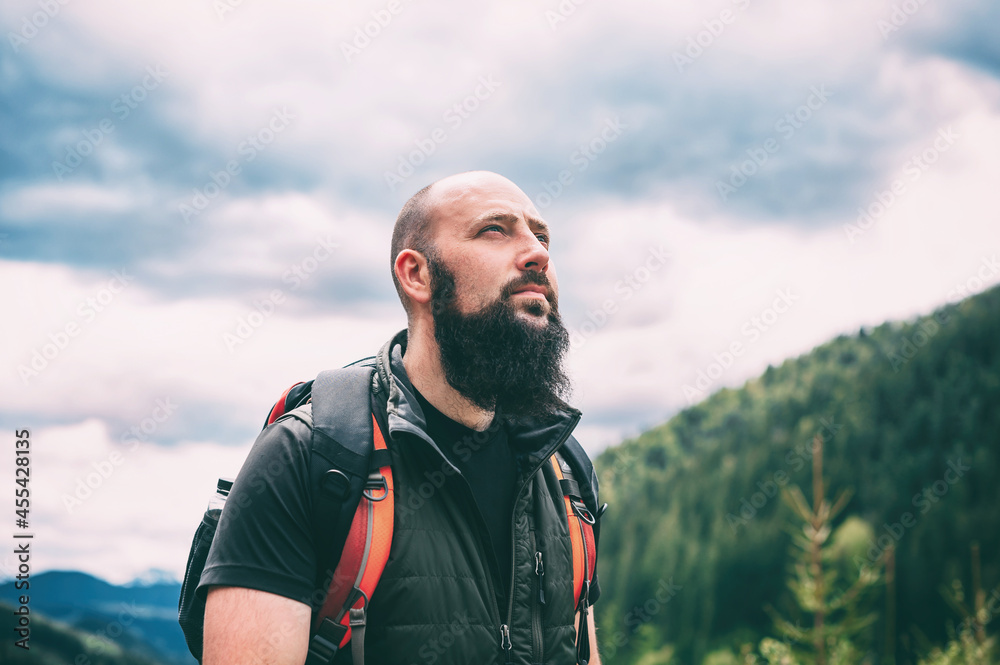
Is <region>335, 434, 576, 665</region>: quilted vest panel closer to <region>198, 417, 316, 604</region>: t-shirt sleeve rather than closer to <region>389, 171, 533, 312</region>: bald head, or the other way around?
<region>198, 417, 316, 604</region>: t-shirt sleeve

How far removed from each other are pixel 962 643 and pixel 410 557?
883 cm

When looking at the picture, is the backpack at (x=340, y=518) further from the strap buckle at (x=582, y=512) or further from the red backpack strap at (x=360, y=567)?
the strap buckle at (x=582, y=512)

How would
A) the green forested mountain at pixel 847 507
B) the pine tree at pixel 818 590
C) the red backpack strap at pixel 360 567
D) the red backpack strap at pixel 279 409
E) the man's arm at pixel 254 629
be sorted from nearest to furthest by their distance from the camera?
1. the man's arm at pixel 254 629
2. the red backpack strap at pixel 360 567
3. the red backpack strap at pixel 279 409
4. the pine tree at pixel 818 590
5. the green forested mountain at pixel 847 507

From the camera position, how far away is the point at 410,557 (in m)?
2.49

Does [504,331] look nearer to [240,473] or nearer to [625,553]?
[240,473]

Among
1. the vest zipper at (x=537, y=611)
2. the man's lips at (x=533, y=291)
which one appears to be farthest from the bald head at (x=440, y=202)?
the vest zipper at (x=537, y=611)

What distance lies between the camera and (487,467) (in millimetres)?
2982

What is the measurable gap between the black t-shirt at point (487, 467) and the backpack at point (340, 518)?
315 mm

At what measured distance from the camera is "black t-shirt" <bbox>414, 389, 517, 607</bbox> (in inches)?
111

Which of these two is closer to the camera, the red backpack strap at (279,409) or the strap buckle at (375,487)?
the strap buckle at (375,487)

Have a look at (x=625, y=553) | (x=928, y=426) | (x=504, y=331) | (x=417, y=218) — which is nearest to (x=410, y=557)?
(x=504, y=331)

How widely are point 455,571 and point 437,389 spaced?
2.64 ft

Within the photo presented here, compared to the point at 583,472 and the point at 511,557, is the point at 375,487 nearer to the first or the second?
the point at 511,557

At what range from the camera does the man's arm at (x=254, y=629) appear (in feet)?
7.35
